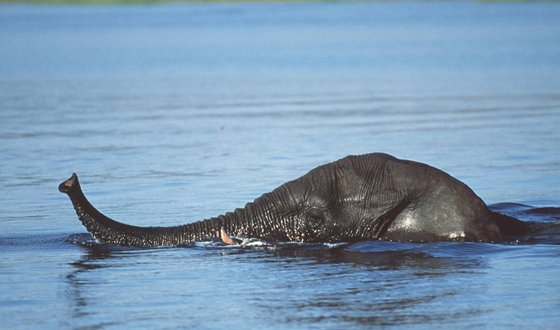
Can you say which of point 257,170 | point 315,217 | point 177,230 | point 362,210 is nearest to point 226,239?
point 177,230

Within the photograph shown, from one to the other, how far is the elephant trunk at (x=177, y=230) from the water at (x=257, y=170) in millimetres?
141

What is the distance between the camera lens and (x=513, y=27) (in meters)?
74.0

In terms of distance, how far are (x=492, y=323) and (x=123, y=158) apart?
468 inches

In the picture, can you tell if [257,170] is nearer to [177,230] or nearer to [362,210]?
[177,230]

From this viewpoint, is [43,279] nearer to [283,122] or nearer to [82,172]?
[82,172]

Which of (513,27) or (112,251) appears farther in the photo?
(513,27)

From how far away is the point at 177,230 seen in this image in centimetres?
1389

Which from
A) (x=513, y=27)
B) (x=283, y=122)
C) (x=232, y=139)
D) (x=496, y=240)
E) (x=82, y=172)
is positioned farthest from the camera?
(x=513, y=27)

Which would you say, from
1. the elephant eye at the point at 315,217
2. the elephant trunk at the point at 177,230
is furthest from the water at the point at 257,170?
the elephant eye at the point at 315,217

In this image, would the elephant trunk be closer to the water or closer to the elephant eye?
the water

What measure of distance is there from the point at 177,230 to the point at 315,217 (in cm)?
159

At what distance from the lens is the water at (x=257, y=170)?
37.1ft

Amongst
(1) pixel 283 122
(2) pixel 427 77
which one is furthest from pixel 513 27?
(1) pixel 283 122

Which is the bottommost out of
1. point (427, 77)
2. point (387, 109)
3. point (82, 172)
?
point (82, 172)
